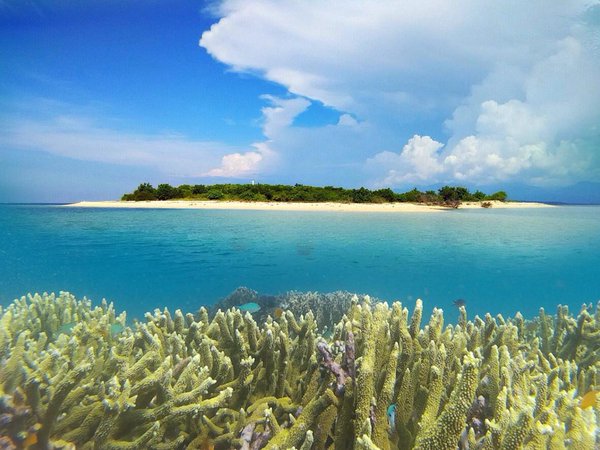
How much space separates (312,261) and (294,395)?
88.8ft

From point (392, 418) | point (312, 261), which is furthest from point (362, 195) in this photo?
point (392, 418)

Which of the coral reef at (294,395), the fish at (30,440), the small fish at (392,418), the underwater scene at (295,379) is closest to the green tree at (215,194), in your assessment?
the underwater scene at (295,379)

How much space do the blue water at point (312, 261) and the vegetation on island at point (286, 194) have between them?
13993 mm

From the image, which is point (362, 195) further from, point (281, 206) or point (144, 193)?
point (144, 193)

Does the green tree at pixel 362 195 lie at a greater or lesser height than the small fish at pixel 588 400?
greater

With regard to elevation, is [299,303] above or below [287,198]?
below

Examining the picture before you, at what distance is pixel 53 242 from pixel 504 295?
36722mm

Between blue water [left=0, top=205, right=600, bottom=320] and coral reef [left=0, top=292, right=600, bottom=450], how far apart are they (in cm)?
2229

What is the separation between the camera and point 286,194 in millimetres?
49781

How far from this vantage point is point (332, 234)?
31656mm

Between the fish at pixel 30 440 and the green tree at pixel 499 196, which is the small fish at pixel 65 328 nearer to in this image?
the fish at pixel 30 440

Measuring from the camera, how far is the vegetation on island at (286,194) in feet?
162

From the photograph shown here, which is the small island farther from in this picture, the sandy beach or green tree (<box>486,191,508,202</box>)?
green tree (<box>486,191,508,202</box>)

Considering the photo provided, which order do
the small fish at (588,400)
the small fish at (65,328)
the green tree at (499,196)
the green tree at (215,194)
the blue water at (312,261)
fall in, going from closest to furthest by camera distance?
the small fish at (588,400)
the small fish at (65,328)
the blue water at (312,261)
the green tree at (215,194)
the green tree at (499,196)
